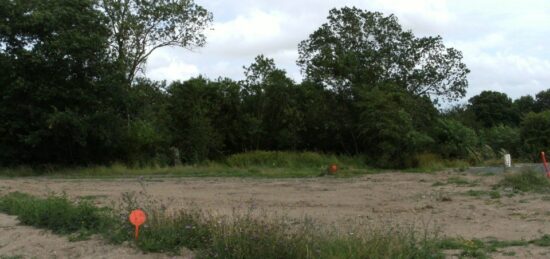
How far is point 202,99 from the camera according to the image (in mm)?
35219

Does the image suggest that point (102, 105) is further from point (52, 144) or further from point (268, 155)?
point (268, 155)

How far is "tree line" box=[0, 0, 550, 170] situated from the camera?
3078cm

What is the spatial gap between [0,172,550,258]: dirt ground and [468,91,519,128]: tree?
58.2m

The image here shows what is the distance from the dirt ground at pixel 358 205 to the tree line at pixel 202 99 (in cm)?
856

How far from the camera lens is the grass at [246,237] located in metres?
7.34

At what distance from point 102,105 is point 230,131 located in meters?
8.59

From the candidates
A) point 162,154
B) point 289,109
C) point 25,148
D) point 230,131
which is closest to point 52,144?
point 25,148

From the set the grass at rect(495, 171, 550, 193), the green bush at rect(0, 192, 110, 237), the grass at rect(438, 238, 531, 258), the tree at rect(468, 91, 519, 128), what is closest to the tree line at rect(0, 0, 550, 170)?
the grass at rect(495, 171, 550, 193)

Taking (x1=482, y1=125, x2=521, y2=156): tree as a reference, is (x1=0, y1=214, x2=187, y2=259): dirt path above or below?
below

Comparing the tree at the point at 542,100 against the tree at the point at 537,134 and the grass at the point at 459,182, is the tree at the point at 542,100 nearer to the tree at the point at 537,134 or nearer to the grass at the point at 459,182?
the tree at the point at 537,134

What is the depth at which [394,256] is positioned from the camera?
23.7 ft

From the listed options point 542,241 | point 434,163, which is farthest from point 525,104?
point 542,241

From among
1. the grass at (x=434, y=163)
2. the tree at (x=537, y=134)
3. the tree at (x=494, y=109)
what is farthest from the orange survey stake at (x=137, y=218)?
the tree at (x=494, y=109)

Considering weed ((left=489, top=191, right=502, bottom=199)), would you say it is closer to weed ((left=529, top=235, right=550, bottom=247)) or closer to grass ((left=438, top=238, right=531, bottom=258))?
weed ((left=529, top=235, right=550, bottom=247))
